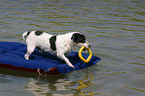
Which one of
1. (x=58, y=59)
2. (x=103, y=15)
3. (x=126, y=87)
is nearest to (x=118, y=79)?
(x=126, y=87)

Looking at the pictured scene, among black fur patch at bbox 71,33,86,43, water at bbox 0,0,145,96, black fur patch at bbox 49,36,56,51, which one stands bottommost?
water at bbox 0,0,145,96

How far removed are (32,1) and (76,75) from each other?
688 inches

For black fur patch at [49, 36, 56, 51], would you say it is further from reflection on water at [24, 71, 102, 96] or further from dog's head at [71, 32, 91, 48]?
reflection on water at [24, 71, 102, 96]

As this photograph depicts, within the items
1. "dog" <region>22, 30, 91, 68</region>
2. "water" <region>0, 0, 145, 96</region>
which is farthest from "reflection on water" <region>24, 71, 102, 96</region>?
"dog" <region>22, 30, 91, 68</region>

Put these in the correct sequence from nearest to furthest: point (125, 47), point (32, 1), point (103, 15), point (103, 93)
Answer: point (103, 93), point (125, 47), point (103, 15), point (32, 1)

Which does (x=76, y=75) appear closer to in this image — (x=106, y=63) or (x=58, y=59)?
(x=58, y=59)

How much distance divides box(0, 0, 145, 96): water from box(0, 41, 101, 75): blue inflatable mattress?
0.19 metres

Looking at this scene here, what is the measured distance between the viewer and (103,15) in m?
16.3

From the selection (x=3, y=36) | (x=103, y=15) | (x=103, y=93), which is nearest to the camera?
(x=103, y=93)

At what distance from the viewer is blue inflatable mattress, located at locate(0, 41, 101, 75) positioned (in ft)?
20.4

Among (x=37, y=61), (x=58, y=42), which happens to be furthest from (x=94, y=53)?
(x=37, y=61)

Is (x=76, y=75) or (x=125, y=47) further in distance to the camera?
(x=125, y=47)

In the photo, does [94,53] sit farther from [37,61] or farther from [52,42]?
[37,61]

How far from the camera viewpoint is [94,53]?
8.59 m
